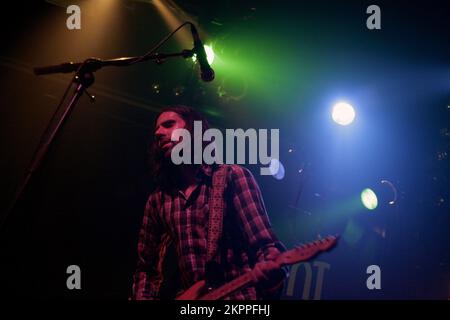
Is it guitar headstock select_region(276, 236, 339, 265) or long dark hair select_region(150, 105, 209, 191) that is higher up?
long dark hair select_region(150, 105, 209, 191)

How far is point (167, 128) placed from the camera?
3.35 meters

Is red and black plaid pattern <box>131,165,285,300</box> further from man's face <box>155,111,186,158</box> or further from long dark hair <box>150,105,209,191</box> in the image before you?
man's face <box>155,111,186,158</box>

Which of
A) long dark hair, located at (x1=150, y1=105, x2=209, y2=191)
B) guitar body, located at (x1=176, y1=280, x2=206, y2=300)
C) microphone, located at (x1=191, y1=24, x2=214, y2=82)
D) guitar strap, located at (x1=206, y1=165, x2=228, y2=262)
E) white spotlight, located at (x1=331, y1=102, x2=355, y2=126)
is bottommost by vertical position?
guitar body, located at (x1=176, y1=280, x2=206, y2=300)

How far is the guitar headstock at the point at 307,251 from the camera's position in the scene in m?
2.33

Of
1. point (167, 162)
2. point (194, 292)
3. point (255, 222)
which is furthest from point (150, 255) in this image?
point (255, 222)

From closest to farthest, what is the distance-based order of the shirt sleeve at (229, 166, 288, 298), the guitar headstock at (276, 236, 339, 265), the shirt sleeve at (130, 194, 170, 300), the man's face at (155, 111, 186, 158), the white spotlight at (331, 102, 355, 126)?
the guitar headstock at (276, 236, 339, 265) → the shirt sleeve at (229, 166, 288, 298) → the shirt sleeve at (130, 194, 170, 300) → the man's face at (155, 111, 186, 158) → the white spotlight at (331, 102, 355, 126)

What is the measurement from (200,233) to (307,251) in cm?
90

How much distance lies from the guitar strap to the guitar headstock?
546 mm

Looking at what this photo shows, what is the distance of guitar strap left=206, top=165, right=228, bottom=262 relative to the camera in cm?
282

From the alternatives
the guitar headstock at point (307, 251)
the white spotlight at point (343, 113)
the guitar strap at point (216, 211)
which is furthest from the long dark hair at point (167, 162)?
the white spotlight at point (343, 113)

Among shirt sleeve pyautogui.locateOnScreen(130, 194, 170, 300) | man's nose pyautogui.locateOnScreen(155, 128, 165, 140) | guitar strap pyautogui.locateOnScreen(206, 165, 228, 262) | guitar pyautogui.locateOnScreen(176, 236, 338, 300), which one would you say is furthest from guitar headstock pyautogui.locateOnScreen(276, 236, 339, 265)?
man's nose pyautogui.locateOnScreen(155, 128, 165, 140)

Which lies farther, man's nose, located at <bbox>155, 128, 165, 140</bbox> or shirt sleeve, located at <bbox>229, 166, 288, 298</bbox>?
man's nose, located at <bbox>155, 128, 165, 140</bbox>

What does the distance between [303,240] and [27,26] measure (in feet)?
11.7

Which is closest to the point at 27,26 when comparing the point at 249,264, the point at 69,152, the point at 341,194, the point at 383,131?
the point at 69,152
